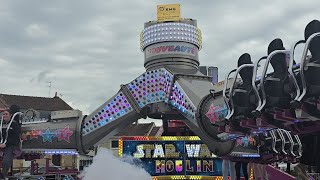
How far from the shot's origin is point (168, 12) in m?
15.9

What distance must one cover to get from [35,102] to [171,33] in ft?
121

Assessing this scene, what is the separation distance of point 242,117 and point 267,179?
511 centimetres

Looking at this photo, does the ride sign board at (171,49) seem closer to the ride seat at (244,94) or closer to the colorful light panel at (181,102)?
the colorful light panel at (181,102)

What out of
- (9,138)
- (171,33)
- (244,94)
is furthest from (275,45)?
(9,138)

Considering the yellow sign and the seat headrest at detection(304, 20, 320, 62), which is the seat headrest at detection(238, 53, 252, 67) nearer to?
the seat headrest at detection(304, 20, 320, 62)

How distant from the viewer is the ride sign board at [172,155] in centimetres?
2525

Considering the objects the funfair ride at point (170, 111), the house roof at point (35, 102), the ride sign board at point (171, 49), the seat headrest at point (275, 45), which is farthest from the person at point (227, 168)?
the house roof at point (35, 102)

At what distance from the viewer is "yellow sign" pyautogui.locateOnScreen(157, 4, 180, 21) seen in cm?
1572

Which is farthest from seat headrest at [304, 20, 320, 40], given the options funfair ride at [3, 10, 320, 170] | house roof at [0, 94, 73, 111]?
house roof at [0, 94, 73, 111]

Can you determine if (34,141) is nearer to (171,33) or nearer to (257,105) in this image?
(171,33)

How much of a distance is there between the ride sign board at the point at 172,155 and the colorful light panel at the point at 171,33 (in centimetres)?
1052

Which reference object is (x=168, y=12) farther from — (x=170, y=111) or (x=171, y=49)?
(x=170, y=111)

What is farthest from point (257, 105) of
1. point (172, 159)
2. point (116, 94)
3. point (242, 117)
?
point (172, 159)

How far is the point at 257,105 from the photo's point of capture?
28.8 ft
